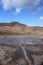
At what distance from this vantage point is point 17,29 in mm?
3844

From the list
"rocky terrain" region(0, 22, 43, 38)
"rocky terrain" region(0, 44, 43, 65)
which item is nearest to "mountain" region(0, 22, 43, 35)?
"rocky terrain" region(0, 22, 43, 38)

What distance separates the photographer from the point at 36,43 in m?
3.78

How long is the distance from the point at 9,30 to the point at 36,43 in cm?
102

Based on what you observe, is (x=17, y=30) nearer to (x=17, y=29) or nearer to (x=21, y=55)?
(x=17, y=29)

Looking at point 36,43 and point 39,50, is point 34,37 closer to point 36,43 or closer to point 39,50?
point 36,43

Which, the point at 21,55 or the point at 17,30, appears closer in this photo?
the point at 21,55

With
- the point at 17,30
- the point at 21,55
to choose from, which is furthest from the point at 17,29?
the point at 21,55

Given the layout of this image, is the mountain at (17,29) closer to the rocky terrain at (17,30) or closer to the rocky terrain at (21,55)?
the rocky terrain at (17,30)

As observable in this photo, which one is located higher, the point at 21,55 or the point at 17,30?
the point at 17,30

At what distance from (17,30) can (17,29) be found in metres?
0.04

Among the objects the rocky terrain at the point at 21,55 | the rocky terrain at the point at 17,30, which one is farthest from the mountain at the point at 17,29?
the rocky terrain at the point at 21,55

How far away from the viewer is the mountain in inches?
146

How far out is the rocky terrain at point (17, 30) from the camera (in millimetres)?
3702

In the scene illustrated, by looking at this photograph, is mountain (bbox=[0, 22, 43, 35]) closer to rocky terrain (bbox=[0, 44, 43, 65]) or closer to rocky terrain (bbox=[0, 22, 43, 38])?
rocky terrain (bbox=[0, 22, 43, 38])
